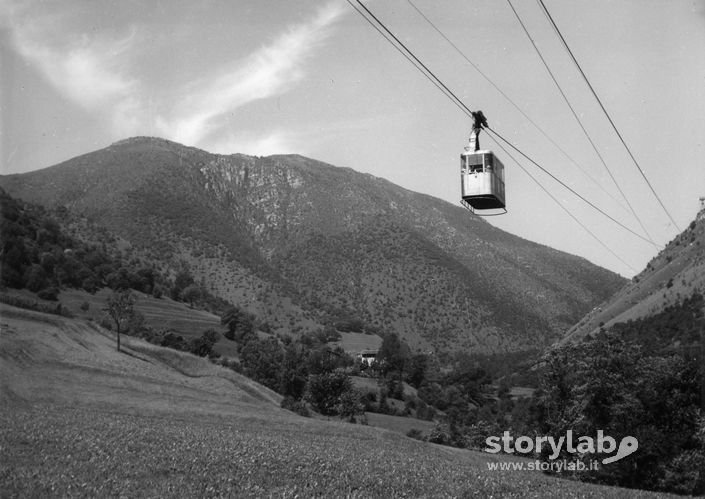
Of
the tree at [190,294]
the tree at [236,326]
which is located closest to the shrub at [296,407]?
the tree at [236,326]

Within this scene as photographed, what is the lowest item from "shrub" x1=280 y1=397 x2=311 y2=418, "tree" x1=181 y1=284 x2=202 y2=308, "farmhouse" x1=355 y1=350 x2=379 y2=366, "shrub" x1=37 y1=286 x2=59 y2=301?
"shrub" x1=280 y1=397 x2=311 y2=418

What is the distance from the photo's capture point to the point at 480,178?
27.9 meters

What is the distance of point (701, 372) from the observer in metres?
54.6

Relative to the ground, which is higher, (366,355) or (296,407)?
(366,355)

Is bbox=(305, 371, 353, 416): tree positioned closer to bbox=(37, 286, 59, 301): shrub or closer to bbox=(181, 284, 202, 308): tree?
bbox=(37, 286, 59, 301): shrub

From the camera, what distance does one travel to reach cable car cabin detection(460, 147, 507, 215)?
27797 millimetres

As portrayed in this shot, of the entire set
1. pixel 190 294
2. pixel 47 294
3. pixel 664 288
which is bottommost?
pixel 47 294

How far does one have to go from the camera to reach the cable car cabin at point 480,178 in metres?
27.8

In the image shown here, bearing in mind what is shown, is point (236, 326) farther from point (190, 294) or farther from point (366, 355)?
point (366, 355)

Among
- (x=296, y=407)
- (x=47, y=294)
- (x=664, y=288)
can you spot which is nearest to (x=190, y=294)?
(x=47, y=294)

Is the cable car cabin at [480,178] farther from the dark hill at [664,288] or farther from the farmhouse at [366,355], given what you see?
the farmhouse at [366,355]

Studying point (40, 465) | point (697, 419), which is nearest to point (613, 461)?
point (697, 419)

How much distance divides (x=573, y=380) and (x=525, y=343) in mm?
148341

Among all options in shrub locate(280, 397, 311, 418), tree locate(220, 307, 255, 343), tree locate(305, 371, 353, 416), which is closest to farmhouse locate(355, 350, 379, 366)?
tree locate(220, 307, 255, 343)
